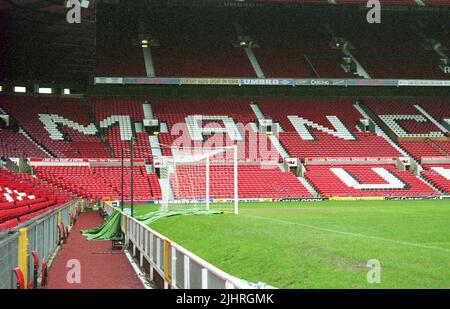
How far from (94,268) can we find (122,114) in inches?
1381

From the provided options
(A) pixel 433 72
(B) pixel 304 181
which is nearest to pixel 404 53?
(A) pixel 433 72

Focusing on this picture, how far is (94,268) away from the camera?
13.1m

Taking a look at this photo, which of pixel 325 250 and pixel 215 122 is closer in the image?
pixel 325 250

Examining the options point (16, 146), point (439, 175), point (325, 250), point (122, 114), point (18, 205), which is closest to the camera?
point (325, 250)

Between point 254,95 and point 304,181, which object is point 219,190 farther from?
point 254,95

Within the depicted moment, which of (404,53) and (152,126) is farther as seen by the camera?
(404,53)

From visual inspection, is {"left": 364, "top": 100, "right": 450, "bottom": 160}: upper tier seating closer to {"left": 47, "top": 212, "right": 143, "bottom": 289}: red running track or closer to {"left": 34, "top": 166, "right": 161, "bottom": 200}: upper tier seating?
{"left": 34, "top": 166, "right": 161, "bottom": 200}: upper tier seating

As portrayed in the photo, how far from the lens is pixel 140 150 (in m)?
43.0

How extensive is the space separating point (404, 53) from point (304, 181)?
65.0ft

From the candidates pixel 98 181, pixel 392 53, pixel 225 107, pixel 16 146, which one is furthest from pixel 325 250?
pixel 392 53

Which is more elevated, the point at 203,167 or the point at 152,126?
the point at 152,126

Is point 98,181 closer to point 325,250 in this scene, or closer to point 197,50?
point 197,50
